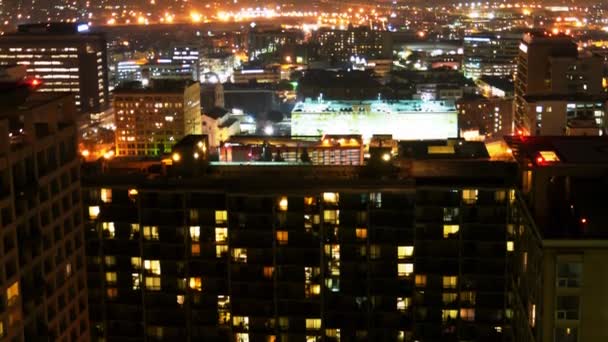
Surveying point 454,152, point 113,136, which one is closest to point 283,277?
point 454,152

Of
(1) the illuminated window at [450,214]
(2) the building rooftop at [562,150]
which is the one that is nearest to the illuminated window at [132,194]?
(1) the illuminated window at [450,214]

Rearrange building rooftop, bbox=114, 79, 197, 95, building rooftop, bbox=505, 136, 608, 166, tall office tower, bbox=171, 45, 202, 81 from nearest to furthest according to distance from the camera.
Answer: building rooftop, bbox=505, 136, 608, 166
building rooftop, bbox=114, 79, 197, 95
tall office tower, bbox=171, 45, 202, 81

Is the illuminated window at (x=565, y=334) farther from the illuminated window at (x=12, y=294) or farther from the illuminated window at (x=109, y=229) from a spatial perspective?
the illuminated window at (x=109, y=229)

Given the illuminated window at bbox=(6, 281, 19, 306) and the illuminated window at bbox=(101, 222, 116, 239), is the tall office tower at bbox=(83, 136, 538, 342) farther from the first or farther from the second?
the illuminated window at bbox=(6, 281, 19, 306)

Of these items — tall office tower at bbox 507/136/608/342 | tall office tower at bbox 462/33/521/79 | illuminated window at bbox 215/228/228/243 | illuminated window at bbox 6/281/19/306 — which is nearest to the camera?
tall office tower at bbox 507/136/608/342

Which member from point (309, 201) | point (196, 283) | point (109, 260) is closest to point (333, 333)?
point (309, 201)

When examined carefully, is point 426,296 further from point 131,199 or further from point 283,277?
point 131,199

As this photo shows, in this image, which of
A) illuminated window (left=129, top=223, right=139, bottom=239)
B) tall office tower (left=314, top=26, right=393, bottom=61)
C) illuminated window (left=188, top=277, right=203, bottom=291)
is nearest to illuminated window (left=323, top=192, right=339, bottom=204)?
illuminated window (left=188, top=277, right=203, bottom=291)
